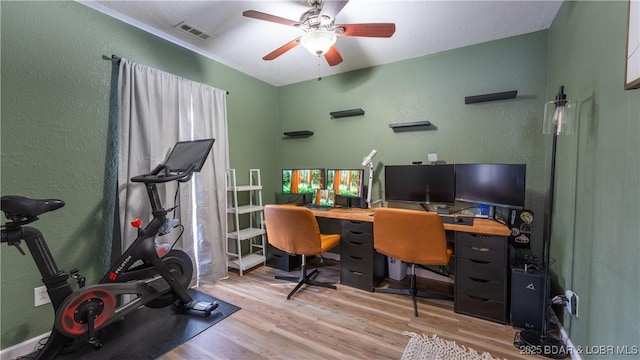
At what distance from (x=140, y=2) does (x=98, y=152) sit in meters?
1.21

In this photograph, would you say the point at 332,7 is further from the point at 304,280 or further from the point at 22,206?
the point at 304,280

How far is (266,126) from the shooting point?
3547mm

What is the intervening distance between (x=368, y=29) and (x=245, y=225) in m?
2.59

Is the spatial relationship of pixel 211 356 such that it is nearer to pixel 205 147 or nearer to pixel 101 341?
pixel 101 341

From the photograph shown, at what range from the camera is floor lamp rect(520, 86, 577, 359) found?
1.47 m

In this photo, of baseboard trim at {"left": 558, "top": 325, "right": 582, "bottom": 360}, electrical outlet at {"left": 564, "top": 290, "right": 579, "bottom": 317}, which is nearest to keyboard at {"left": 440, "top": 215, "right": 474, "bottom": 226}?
electrical outlet at {"left": 564, "top": 290, "right": 579, "bottom": 317}

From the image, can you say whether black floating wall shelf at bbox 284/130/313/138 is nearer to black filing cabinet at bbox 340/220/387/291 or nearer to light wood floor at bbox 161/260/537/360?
black filing cabinet at bbox 340/220/387/291

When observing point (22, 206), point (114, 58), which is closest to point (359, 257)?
point (22, 206)

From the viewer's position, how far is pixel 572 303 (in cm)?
150

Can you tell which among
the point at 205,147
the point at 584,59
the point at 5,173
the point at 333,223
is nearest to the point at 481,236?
the point at 584,59

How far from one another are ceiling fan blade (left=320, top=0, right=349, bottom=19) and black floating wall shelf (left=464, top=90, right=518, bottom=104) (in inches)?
64.7

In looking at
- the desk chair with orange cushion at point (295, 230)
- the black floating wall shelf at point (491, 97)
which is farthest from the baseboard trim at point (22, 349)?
the black floating wall shelf at point (491, 97)

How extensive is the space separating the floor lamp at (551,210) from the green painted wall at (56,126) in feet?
10.5

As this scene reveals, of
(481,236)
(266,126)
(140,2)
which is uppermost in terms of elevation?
(140,2)
